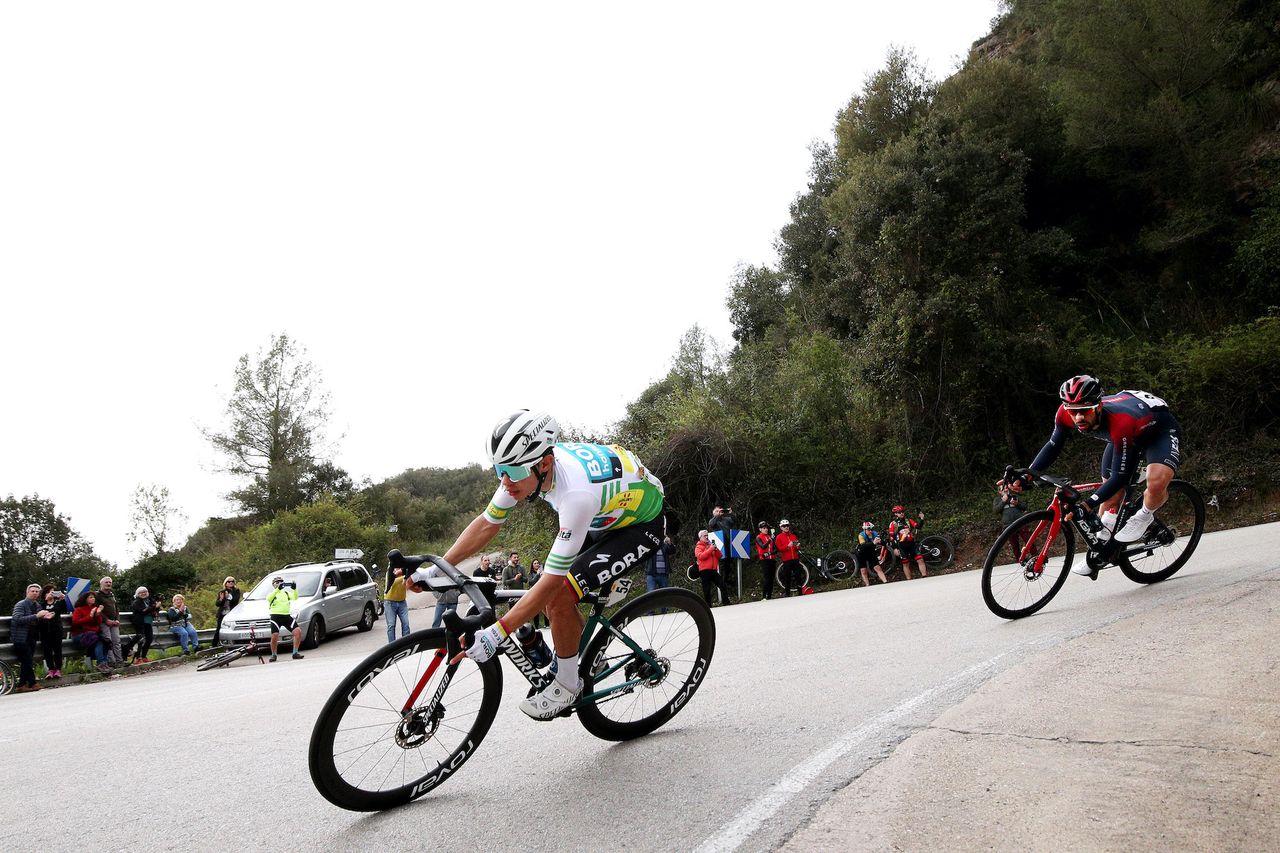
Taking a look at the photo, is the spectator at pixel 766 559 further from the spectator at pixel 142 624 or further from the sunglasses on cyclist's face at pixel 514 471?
the sunglasses on cyclist's face at pixel 514 471

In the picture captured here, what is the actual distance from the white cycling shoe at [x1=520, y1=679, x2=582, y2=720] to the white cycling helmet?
118 cm

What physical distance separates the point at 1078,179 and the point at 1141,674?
28586mm

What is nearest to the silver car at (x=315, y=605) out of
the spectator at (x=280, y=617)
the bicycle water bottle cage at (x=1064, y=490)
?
the spectator at (x=280, y=617)

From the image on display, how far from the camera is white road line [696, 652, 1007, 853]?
2.74 m

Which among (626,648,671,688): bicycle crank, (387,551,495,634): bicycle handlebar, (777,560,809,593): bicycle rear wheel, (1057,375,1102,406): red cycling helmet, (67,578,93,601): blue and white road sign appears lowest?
(777,560,809,593): bicycle rear wheel

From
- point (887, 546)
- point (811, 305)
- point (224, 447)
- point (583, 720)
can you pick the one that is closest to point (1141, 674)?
point (583, 720)

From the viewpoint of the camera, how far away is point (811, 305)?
102ft

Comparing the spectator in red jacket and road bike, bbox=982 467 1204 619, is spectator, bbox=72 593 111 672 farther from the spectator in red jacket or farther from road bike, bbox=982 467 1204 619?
road bike, bbox=982 467 1204 619

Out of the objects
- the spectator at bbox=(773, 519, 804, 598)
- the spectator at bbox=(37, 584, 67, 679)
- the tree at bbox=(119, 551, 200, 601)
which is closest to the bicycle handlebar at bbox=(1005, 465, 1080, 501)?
the spectator at bbox=(773, 519, 804, 598)

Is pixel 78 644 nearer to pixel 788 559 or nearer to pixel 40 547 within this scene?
pixel 788 559

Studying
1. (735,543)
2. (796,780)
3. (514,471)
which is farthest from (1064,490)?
(735,543)

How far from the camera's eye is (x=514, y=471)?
3.81 m

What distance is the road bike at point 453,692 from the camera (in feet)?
11.0

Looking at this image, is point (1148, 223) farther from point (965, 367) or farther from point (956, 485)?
point (956, 485)
